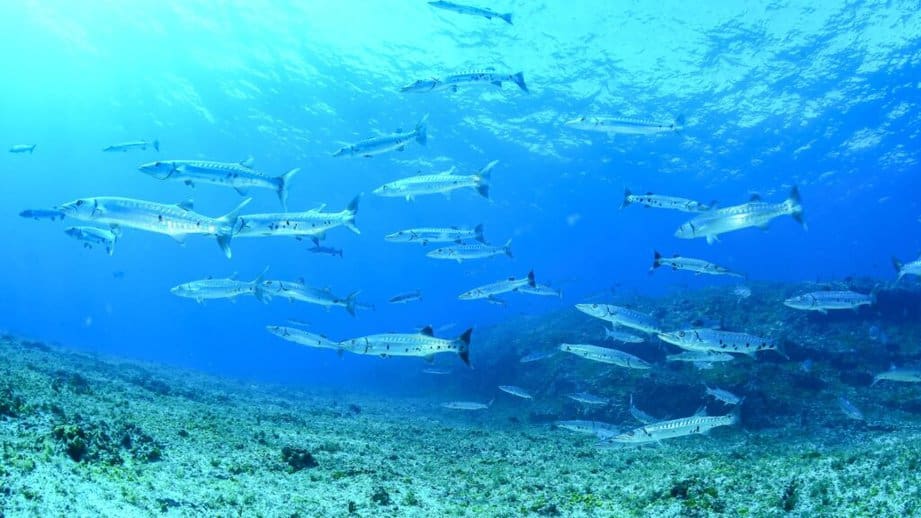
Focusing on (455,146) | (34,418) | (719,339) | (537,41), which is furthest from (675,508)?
(455,146)

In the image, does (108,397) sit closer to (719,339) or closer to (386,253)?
(719,339)

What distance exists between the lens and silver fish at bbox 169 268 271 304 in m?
12.1

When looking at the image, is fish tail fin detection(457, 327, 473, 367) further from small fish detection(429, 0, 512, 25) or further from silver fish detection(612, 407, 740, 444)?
small fish detection(429, 0, 512, 25)

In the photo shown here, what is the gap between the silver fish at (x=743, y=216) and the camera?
9219mm

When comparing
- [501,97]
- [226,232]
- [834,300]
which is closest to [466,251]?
[226,232]

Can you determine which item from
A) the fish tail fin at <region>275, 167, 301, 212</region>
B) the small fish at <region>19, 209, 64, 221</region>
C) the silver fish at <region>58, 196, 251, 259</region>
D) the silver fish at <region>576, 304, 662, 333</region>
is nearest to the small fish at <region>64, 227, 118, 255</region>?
the small fish at <region>19, 209, 64, 221</region>

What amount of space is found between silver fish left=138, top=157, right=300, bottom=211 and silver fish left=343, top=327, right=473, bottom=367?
152 inches

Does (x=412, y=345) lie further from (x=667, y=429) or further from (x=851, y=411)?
(x=851, y=411)

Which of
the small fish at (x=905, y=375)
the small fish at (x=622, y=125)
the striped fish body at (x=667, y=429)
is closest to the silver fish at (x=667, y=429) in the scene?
the striped fish body at (x=667, y=429)

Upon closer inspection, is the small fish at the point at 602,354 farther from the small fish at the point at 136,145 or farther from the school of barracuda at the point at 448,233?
the small fish at the point at 136,145

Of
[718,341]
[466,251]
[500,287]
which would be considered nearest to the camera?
[718,341]

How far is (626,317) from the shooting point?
Result: 1070 centimetres

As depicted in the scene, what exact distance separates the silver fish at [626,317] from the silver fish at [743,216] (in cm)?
213

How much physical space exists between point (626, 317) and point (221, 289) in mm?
9932
